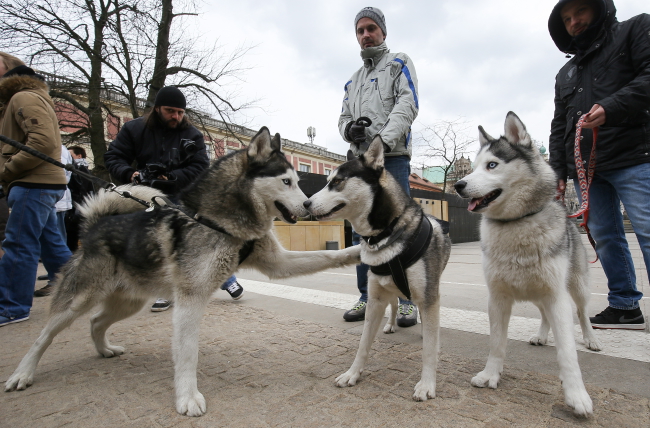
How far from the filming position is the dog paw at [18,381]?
245cm

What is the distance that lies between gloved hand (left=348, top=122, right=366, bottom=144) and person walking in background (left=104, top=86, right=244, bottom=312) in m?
1.76

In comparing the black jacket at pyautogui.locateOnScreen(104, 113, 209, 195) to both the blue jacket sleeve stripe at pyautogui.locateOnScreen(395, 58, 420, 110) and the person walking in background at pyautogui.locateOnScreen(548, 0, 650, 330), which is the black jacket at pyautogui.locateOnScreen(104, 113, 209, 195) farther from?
the person walking in background at pyautogui.locateOnScreen(548, 0, 650, 330)

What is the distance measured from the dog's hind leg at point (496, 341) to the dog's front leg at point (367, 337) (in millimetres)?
692

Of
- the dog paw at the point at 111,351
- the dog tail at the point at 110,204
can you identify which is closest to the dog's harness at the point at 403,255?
the dog tail at the point at 110,204

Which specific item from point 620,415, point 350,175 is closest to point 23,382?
point 350,175

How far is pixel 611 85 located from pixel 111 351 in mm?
4727

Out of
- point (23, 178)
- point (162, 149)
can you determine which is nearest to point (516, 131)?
point (162, 149)

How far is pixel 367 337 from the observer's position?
248cm

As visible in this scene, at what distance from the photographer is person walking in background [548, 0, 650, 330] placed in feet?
8.88

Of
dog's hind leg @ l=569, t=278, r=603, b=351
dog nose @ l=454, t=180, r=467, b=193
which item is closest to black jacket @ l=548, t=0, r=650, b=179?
dog's hind leg @ l=569, t=278, r=603, b=351

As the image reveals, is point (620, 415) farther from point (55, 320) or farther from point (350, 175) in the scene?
point (55, 320)

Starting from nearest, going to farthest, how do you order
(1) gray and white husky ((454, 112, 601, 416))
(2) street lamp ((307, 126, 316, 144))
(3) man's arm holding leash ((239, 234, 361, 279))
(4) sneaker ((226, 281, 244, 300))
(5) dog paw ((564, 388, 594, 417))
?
(5) dog paw ((564, 388, 594, 417))
(1) gray and white husky ((454, 112, 601, 416))
(3) man's arm holding leash ((239, 234, 361, 279))
(4) sneaker ((226, 281, 244, 300))
(2) street lamp ((307, 126, 316, 144))

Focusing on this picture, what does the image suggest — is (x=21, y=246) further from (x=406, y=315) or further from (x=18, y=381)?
(x=406, y=315)

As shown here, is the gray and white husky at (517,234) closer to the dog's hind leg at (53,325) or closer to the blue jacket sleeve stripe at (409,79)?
the blue jacket sleeve stripe at (409,79)
